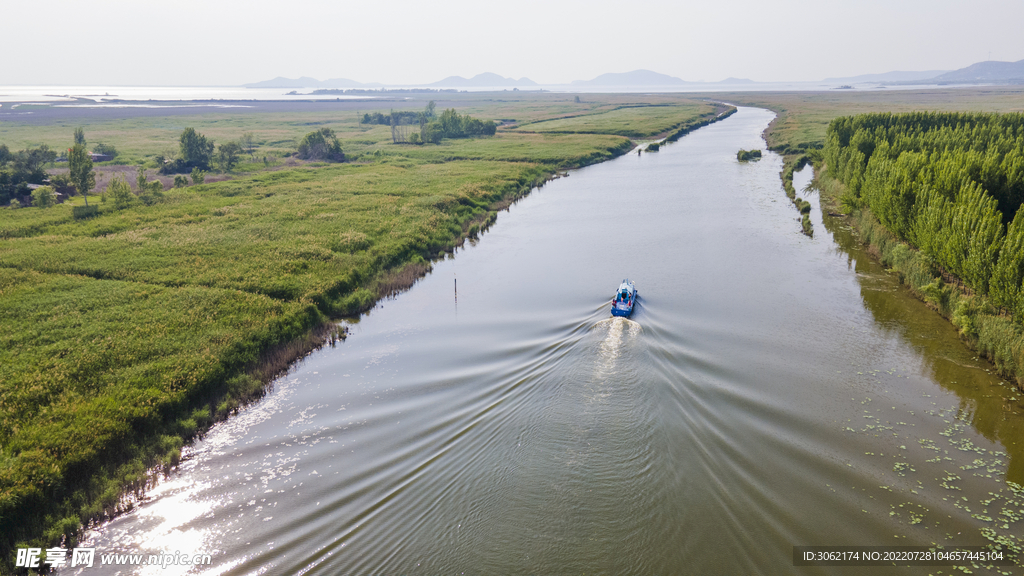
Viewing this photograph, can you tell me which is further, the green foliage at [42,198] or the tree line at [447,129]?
the tree line at [447,129]

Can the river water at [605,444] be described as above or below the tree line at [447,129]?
below

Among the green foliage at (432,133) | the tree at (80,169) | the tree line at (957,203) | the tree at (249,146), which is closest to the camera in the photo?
the tree line at (957,203)

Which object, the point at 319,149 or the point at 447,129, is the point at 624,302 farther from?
the point at 447,129

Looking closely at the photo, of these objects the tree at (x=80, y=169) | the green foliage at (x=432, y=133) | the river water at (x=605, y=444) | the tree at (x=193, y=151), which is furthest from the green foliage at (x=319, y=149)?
the river water at (x=605, y=444)

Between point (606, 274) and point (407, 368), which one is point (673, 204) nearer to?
point (606, 274)

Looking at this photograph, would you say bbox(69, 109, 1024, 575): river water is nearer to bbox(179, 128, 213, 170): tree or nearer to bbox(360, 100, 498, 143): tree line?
bbox(179, 128, 213, 170): tree

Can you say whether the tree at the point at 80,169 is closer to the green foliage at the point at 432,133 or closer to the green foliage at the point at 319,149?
the green foliage at the point at 319,149

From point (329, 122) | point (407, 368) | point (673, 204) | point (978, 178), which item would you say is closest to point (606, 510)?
point (407, 368)
